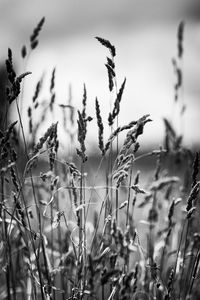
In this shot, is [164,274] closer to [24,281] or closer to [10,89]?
[24,281]

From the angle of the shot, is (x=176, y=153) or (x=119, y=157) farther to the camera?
(x=176, y=153)

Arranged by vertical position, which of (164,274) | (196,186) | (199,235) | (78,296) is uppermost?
(196,186)

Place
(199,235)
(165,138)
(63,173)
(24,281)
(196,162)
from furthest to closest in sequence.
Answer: (165,138) < (63,173) < (24,281) < (199,235) < (196,162)

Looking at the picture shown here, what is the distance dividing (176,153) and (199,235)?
0.82 m

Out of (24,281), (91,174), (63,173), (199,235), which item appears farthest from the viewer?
(91,174)

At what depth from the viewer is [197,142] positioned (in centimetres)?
286

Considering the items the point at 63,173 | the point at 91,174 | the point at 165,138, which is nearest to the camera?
the point at 63,173

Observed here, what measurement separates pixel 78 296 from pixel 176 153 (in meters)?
1.27

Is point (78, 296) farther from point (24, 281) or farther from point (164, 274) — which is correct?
point (164, 274)

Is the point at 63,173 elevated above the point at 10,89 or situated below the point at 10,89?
below

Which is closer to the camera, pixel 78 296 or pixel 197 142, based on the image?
pixel 78 296

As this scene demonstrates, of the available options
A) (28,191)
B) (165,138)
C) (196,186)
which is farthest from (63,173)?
(196,186)

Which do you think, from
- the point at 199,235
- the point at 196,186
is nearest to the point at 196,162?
the point at 196,186

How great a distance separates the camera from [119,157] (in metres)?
1.34
